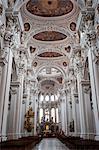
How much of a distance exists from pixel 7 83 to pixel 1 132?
2626 mm

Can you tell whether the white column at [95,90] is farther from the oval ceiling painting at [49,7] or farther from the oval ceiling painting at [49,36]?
the oval ceiling painting at [49,36]

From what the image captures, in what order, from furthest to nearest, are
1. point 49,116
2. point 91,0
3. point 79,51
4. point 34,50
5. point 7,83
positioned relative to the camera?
point 49,116
point 34,50
point 79,51
point 91,0
point 7,83

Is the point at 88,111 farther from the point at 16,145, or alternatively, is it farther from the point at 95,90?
the point at 16,145

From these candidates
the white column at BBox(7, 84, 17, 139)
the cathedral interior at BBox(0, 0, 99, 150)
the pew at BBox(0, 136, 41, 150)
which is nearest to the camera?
the pew at BBox(0, 136, 41, 150)

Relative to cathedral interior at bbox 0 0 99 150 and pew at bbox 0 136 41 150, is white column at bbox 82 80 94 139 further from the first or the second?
pew at bbox 0 136 41 150

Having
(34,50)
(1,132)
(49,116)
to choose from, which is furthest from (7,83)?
(49,116)

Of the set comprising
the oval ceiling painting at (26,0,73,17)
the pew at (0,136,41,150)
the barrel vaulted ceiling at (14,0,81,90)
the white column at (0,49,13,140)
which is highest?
the oval ceiling painting at (26,0,73,17)

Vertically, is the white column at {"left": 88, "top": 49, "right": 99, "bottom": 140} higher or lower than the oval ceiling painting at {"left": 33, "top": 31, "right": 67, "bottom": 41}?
lower

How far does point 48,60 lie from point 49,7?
10.4 metres

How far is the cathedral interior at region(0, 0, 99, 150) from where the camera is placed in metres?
9.95

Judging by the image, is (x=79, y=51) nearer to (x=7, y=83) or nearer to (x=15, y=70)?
(x=15, y=70)

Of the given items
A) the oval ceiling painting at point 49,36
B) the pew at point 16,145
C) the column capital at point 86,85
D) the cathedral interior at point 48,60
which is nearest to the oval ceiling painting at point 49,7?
the cathedral interior at point 48,60

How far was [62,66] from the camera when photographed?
2516 centimetres

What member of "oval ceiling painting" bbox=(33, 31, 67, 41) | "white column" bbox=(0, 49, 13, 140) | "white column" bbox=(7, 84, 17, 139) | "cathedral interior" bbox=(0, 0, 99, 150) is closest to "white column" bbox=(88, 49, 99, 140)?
"cathedral interior" bbox=(0, 0, 99, 150)
